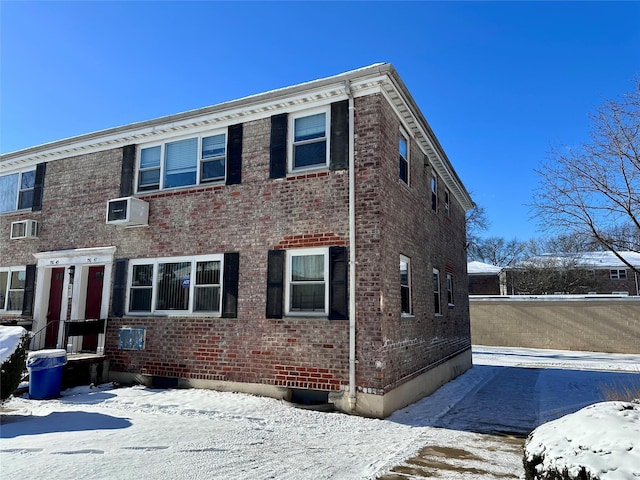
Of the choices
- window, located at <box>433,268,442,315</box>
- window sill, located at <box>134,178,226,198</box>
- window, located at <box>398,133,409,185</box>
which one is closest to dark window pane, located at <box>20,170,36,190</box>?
window sill, located at <box>134,178,226,198</box>

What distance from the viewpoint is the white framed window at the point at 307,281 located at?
8305 millimetres

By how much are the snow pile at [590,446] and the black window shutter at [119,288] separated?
30.6 ft

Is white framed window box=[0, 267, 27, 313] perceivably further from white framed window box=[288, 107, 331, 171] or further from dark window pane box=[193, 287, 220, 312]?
white framed window box=[288, 107, 331, 171]

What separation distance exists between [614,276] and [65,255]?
37768 mm

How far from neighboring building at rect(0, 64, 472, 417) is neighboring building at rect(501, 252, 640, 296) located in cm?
2543

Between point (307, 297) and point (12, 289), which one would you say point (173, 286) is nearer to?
point (307, 297)

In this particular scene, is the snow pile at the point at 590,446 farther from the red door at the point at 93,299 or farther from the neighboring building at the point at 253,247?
the red door at the point at 93,299

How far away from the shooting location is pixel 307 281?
334 inches

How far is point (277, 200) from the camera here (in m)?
8.98

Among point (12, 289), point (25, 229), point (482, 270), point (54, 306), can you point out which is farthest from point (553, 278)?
point (12, 289)

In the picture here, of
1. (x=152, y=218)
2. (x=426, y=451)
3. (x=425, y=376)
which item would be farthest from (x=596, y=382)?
(x=152, y=218)

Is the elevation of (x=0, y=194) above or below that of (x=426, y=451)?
above

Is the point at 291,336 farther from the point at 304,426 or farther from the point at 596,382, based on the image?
the point at 596,382

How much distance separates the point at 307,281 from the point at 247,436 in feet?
10.5
